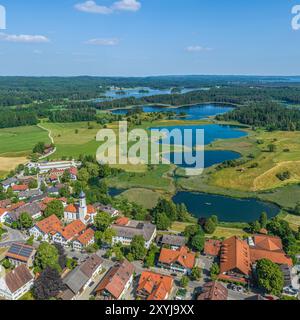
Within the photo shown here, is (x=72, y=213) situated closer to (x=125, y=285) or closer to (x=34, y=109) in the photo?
(x=125, y=285)

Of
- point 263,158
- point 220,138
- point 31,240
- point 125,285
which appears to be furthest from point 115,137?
point 125,285

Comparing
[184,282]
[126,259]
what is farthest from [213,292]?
[126,259]

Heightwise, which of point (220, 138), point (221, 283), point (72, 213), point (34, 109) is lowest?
point (221, 283)

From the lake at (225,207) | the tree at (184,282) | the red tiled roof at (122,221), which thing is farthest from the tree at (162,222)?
the tree at (184,282)

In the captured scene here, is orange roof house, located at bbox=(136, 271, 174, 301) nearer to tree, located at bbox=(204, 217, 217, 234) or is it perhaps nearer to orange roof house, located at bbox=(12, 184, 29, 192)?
tree, located at bbox=(204, 217, 217, 234)

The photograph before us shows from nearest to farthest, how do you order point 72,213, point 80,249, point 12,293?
point 12,293 < point 80,249 < point 72,213

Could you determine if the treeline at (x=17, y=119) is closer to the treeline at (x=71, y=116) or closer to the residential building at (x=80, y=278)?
the treeline at (x=71, y=116)

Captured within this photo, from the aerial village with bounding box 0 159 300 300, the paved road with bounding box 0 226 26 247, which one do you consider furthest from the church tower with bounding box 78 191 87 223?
the paved road with bounding box 0 226 26 247
